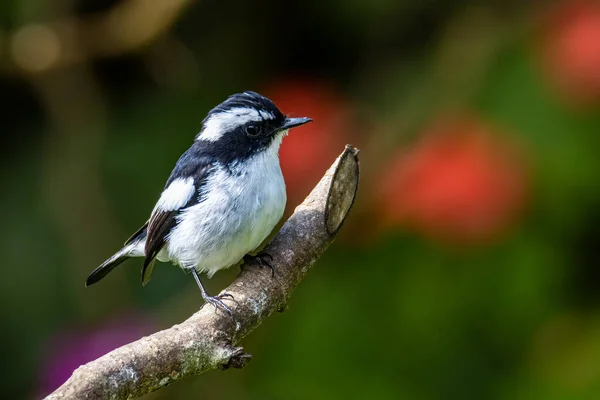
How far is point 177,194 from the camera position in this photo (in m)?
3.51

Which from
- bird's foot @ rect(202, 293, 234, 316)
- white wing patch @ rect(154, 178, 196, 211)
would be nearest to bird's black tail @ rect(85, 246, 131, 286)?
white wing patch @ rect(154, 178, 196, 211)

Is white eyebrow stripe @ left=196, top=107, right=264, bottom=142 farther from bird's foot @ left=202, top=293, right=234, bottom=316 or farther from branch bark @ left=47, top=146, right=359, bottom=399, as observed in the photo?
bird's foot @ left=202, top=293, right=234, bottom=316

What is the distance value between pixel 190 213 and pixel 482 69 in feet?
6.48

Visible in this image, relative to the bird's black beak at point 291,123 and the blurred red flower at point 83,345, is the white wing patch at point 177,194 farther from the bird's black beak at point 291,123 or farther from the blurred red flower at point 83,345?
the blurred red flower at point 83,345

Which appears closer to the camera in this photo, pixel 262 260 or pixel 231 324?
pixel 231 324

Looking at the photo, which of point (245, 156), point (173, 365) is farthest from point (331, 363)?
point (173, 365)

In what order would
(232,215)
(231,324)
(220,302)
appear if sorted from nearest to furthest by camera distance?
(231,324)
(220,302)
(232,215)

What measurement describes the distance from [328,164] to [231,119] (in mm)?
1266

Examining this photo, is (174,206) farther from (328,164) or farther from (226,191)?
(328,164)

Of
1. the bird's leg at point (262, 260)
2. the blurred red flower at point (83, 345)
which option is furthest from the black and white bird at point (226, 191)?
the blurred red flower at point (83, 345)

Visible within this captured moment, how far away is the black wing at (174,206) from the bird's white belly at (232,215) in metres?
0.04

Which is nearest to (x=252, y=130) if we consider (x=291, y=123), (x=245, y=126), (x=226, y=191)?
(x=245, y=126)

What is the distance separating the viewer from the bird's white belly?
318cm

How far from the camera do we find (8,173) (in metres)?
5.09
